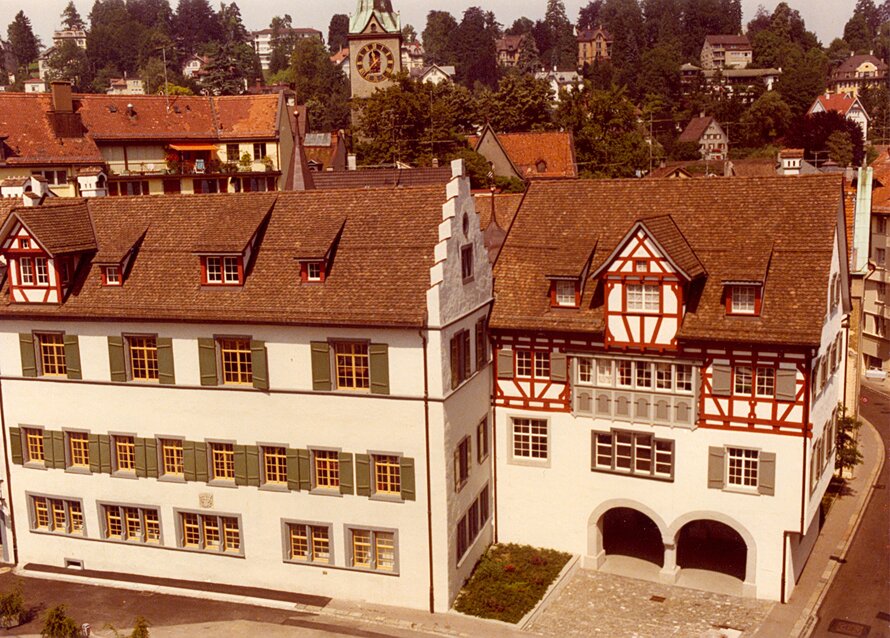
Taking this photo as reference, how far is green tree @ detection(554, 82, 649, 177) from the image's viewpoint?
98.2 m

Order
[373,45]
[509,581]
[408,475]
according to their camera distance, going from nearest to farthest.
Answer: [408,475] < [509,581] < [373,45]

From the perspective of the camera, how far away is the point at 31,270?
38.3 metres

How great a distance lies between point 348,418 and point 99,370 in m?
10.4

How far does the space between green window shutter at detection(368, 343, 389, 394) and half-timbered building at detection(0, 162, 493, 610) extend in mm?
51

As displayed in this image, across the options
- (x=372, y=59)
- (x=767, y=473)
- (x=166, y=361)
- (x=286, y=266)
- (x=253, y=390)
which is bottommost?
(x=767, y=473)

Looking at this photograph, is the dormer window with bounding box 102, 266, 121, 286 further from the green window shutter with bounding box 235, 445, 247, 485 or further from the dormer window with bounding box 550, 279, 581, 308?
the dormer window with bounding box 550, 279, 581, 308

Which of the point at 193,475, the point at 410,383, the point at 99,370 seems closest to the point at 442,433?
the point at 410,383

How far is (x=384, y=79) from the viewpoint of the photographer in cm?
13688

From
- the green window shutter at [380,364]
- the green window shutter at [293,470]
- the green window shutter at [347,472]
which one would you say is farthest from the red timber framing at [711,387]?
the green window shutter at [293,470]

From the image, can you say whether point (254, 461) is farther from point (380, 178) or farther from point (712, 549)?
point (380, 178)

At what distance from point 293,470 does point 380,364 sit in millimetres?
5430

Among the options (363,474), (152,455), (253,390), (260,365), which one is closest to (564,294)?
(363,474)

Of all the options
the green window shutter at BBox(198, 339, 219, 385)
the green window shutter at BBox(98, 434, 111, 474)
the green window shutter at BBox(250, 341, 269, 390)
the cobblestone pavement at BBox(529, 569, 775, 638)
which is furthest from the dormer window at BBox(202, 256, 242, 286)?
the cobblestone pavement at BBox(529, 569, 775, 638)

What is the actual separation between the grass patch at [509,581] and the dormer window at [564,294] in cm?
1025
